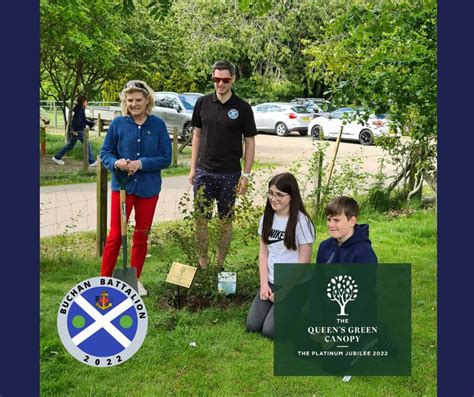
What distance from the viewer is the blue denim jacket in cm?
392

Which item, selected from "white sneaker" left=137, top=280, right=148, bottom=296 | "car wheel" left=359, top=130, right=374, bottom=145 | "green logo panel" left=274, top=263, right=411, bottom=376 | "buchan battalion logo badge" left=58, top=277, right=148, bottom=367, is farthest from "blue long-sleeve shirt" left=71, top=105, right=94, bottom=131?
"car wheel" left=359, top=130, right=374, bottom=145

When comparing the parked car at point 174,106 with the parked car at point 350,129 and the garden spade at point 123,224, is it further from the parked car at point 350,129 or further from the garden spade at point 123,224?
the parked car at point 350,129

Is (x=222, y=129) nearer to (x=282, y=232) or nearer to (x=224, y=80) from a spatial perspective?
(x=224, y=80)

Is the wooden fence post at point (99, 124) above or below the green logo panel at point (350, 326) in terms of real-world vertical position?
above

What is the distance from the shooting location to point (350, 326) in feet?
10.4

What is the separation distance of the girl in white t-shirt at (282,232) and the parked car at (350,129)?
7.69 feet

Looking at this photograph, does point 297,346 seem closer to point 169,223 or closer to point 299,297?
point 299,297

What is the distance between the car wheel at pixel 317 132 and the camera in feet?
20.9

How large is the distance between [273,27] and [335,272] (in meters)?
1.74

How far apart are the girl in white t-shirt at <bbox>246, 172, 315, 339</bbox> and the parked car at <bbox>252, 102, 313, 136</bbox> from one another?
41.0 inches

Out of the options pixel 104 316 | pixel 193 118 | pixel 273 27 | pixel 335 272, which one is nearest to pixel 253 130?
pixel 193 118

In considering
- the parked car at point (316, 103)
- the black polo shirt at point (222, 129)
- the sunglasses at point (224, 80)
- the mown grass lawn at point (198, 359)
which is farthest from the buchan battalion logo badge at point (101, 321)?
the parked car at point (316, 103)

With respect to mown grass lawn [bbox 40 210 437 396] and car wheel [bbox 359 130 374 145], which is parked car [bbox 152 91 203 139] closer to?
mown grass lawn [bbox 40 210 437 396]

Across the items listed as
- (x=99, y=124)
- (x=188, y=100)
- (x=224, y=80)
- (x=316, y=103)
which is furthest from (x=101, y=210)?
(x=316, y=103)
